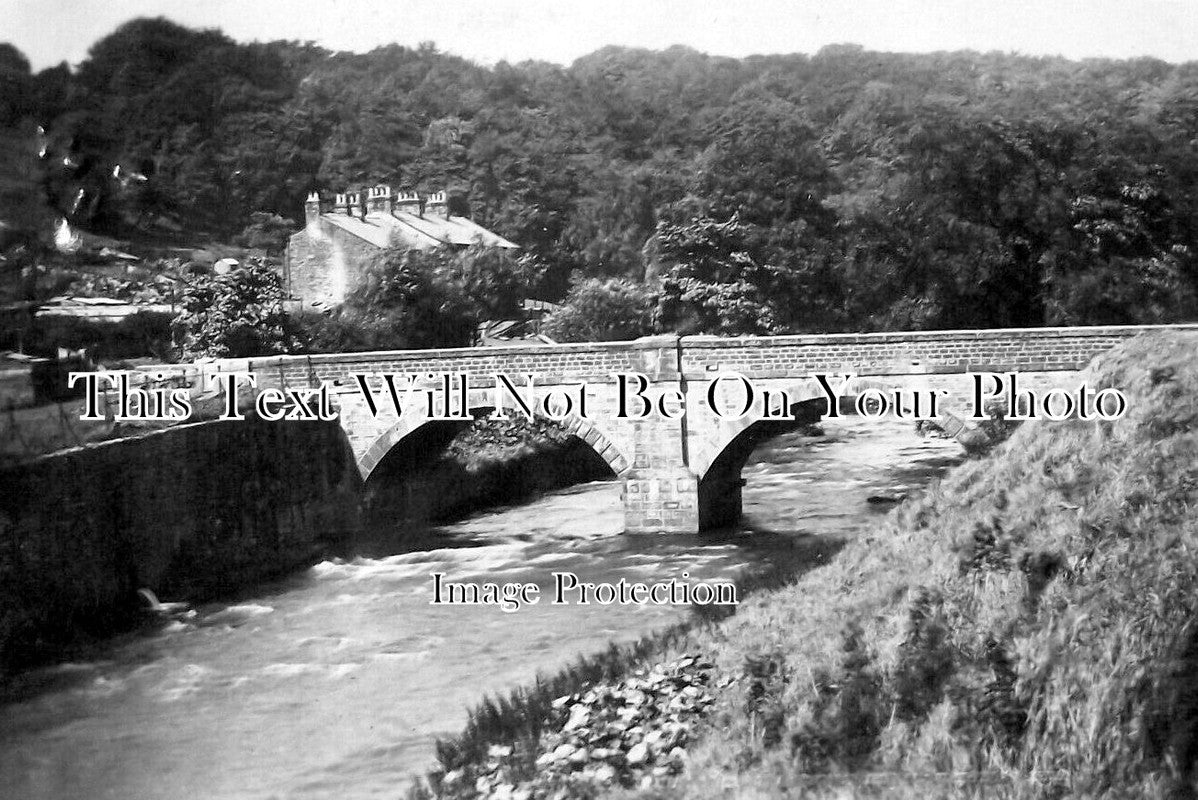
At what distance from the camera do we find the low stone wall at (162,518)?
23.1 ft

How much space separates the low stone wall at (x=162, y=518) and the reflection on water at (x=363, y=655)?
22 cm

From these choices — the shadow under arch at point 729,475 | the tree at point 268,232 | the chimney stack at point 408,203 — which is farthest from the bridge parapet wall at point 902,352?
the tree at point 268,232

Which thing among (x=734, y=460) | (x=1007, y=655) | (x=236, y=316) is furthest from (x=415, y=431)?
(x=1007, y=655)

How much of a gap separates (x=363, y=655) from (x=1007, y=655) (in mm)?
2769

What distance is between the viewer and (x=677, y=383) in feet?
24.9

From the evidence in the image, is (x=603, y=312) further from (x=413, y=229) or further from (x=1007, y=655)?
(x=1007, y=655)

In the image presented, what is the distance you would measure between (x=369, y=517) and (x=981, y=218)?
334cm

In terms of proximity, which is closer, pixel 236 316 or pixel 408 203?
pixel 408 203

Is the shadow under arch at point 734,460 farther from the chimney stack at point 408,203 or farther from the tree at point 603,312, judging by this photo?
the chimney stack at point 408,203

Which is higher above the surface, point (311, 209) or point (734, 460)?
point (311, 209)

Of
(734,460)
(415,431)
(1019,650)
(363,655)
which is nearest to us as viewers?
(1019,650)

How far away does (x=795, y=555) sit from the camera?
690cm

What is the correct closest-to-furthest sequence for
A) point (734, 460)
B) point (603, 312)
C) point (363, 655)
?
point (363, 655), point (603, 312), point (734, 460)

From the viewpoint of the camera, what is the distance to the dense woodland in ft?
21.0
